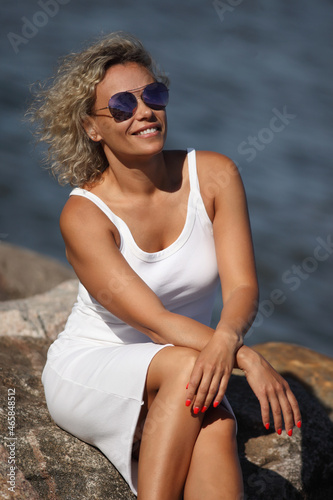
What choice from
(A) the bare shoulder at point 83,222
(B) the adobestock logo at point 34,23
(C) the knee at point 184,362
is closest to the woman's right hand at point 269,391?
(C) the knee at point 184,362

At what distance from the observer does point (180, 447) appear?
2.57 meters

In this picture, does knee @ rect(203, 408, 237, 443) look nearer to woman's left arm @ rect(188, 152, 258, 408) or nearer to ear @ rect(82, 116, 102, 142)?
woman's left arm @ rect(188, 152, 258, 408)

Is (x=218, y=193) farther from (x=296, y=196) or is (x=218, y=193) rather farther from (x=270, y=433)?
(x=296, y=196)

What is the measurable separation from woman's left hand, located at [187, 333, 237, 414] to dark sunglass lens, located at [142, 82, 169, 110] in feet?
3.47

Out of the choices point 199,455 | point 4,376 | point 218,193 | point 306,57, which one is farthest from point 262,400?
point 306,57

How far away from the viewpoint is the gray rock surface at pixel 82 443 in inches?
109

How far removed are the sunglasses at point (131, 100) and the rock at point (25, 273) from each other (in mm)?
2638

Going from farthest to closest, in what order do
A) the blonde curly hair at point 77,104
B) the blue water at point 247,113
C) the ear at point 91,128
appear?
1. the blue water at point 247,113
2. the ear at point 91,128
3. the blonde curly hair at point 77,104

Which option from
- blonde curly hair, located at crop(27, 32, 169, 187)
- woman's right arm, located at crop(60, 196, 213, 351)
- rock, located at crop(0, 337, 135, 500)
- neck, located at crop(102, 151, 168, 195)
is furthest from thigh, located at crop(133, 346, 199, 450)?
blonde curly hair, located at crop(27, 32, 169, 187)

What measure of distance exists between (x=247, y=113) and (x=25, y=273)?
7.15 m

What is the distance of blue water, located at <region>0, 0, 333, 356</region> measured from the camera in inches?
349

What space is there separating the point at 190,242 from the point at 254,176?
6968 millimetres

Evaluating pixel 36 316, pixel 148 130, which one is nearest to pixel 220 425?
pixel 148 130

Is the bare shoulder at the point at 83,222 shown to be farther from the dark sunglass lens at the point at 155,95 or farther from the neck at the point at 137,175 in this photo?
the dark sunglass lens at the point at 155,95
